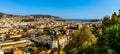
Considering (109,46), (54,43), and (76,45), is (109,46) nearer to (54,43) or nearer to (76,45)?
(76,45)

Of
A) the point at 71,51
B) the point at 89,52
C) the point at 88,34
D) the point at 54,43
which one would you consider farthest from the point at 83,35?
the point at 54,43

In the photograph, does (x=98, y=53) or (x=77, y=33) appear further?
(x=77, y=33)

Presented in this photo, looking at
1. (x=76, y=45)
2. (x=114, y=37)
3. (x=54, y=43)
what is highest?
(x=114, y=37)

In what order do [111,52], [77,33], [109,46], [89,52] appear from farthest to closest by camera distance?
[77,33] < [89,52] < [109,46] < [111,52]

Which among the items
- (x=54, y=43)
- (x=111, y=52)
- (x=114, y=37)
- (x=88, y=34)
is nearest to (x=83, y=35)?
(x=88, y=34)

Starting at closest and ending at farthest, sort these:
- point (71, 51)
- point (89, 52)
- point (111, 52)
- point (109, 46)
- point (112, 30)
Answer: point (111, 52) < point (109, 46) < point (112, 30) < point (89, 52) < point (71, 51)

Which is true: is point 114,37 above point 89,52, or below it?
above

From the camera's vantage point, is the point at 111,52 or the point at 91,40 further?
the point at 91,40

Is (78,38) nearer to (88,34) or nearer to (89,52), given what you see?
(88,34)

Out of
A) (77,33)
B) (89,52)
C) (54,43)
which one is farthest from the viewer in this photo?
(54,43)

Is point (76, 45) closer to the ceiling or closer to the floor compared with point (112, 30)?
closer to the floor
